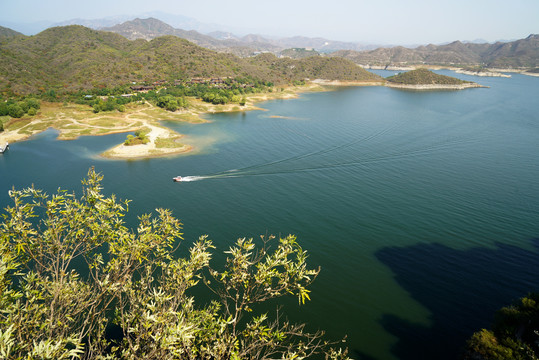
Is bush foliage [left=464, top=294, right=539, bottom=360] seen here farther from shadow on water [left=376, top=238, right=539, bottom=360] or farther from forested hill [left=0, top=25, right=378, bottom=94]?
forested hill [left=0, top=25, right=378, bottom=94]

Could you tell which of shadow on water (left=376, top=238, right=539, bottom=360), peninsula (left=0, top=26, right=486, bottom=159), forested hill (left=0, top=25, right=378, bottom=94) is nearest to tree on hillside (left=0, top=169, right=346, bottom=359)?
shadow on water (left=376, top=238, right=539, bottom=360)

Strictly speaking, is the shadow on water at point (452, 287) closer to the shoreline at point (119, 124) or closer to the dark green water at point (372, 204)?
the dark green water at point (372, 204)

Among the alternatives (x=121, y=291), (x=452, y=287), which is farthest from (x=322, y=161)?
(x=121, y=291)

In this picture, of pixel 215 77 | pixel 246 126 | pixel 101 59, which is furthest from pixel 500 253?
pixel 101 59

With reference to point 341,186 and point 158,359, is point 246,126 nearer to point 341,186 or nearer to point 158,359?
point 341,186

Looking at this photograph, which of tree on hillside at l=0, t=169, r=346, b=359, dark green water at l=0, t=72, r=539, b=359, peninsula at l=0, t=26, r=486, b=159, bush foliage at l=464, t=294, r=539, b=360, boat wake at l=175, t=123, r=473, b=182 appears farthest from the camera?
peninsula at l=0, t=26, r=486, b=159
